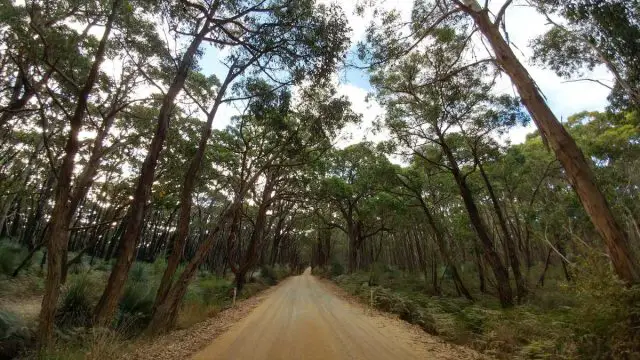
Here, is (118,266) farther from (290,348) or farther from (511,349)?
(511,349)

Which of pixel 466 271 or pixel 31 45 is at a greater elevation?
pixel 31 45

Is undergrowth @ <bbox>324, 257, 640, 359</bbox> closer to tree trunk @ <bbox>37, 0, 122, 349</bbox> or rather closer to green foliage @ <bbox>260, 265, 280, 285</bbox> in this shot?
tree trunk @ <bbox>37, 0, 122, 349</bbox>

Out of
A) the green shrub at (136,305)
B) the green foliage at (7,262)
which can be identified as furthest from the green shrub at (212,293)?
the green foliage at (7,262)

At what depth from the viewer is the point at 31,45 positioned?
8398mm

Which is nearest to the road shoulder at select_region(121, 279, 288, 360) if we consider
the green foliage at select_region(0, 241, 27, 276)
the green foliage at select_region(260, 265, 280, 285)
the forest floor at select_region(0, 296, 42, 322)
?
the forest floor at select_region(0, 296, 42, 322)

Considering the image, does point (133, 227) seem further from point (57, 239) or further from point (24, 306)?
point (24, 306)

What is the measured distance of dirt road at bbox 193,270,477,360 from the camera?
6.93 m

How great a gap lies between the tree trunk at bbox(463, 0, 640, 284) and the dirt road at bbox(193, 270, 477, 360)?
331 centimetres

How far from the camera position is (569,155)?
18.8 ft

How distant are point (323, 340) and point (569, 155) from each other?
6.14 m

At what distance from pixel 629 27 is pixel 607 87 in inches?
182

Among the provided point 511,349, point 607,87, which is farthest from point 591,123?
point 511,349

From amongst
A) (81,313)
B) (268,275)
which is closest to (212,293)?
(81,313)

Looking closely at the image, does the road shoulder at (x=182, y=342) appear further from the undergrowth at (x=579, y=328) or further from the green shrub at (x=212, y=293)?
the undergrowth at (x=579, y=328)
